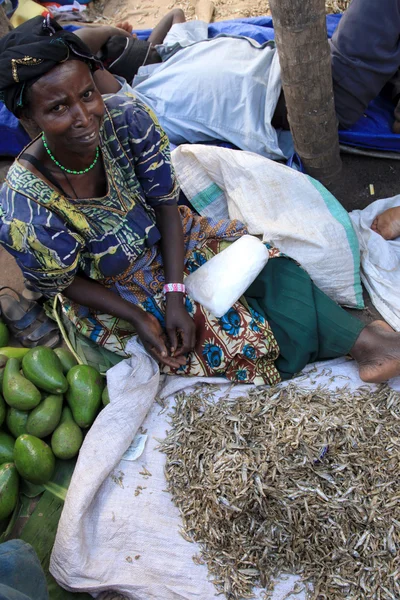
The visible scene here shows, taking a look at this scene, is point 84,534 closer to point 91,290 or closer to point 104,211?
point 91,290

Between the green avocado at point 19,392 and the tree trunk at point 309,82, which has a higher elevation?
the tree trunk at point 309,82

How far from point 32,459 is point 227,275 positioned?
1.02 metres

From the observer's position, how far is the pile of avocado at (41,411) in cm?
201

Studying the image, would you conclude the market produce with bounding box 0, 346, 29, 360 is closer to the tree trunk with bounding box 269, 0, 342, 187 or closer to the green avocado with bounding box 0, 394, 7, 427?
the green avocado with bounding box 0, 394, 7, 427

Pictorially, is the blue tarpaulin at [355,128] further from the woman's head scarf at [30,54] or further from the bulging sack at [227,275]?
the woman's head scarf at [30,54]

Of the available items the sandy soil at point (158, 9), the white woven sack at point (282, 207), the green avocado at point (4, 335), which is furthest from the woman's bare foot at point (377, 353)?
the sandy soil at point (158, 9)

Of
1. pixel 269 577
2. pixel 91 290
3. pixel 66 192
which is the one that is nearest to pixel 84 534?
pixel 269 577

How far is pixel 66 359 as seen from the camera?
2.35m

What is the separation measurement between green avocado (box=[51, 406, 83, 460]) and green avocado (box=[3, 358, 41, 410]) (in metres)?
0.15

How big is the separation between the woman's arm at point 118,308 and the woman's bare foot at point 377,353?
2.49 ft

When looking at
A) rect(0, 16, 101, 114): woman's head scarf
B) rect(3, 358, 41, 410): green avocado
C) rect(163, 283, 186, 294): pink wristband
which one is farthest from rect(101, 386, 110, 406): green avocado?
rect(0, 16, 101, 114): woman's head scarf

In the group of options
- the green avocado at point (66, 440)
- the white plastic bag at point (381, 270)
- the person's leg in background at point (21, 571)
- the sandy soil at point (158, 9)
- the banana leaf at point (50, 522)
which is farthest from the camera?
the sandy soil at point (158, 9)

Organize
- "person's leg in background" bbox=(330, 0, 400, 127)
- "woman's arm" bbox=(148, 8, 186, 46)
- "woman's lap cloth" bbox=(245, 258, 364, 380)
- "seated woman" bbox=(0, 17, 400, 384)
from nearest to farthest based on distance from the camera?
"seated woman" bbox=(0, 17, 400, 384)
"woman's lap cloth" bbox=(245, 258, 364, 380)
"person's leg in background" bbox=(330, 0, 400, 127)
"woman's arm" bbox=(148, 8, 186, 46)

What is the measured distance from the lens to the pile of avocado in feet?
6.60
